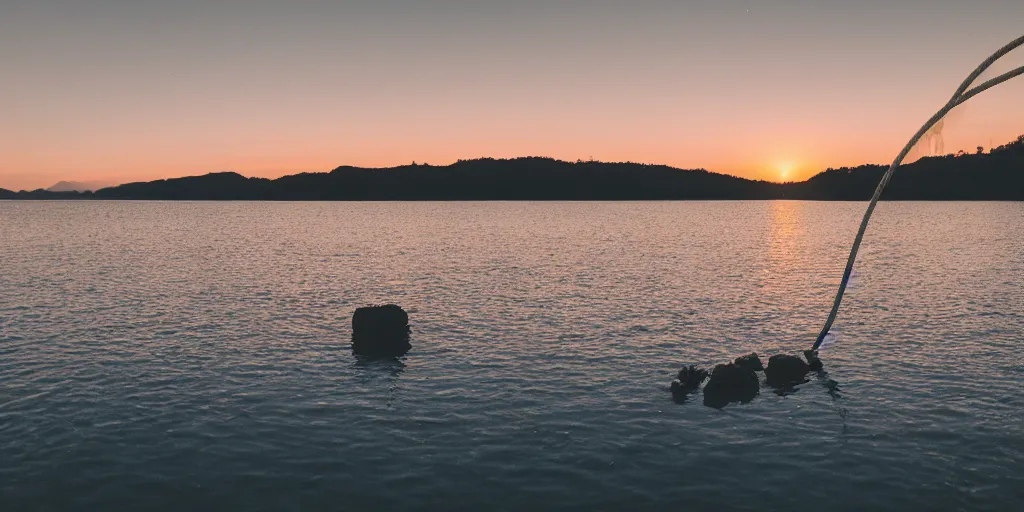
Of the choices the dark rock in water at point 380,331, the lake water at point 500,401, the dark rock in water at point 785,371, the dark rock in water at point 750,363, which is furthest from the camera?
the dark rock in water at point 380,331

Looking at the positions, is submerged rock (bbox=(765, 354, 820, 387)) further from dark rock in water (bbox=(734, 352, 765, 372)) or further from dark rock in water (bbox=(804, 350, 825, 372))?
dark rock in water (bbox=(804, 350, 825, 372))

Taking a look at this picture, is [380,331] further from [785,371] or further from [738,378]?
[785,371]

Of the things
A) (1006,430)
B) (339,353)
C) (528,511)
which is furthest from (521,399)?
(1006,430)

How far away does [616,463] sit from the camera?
74.8ft

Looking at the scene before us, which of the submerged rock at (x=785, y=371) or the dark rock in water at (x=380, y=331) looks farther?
the dark rock in water at (x=380, y=331)

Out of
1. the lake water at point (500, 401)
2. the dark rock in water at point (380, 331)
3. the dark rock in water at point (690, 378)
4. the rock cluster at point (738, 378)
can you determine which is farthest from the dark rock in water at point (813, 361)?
the dark rock in water at point (380, 331)

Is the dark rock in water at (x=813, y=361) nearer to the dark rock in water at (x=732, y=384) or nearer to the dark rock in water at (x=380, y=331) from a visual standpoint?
the dark rock in water at (x=732, y=384)

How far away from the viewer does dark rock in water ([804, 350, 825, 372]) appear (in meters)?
35.8

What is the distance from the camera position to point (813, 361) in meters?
37.0

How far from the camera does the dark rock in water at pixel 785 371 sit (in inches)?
1308

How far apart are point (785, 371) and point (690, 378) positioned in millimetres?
5149

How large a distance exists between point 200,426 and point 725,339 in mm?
29142

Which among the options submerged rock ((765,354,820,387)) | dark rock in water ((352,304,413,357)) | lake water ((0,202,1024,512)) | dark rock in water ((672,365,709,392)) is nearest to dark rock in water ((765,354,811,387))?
submerged rock ((765,354,820,387))

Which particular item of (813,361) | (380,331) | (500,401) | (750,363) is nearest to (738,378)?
(750,363)
